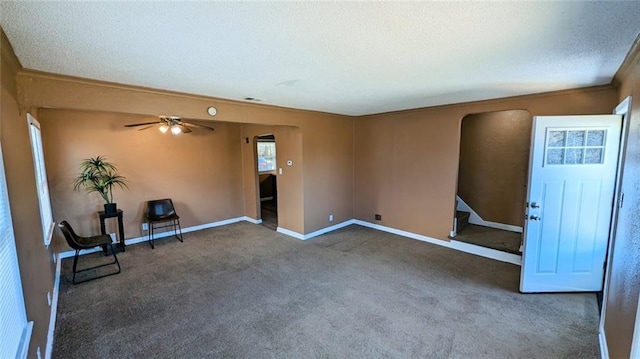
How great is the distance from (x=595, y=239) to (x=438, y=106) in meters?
2.50

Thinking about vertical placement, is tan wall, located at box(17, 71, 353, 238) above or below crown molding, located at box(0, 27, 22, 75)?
below

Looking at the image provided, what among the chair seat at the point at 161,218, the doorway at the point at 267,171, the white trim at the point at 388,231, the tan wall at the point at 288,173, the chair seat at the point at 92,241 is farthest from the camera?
the doorway at the point at 267,171

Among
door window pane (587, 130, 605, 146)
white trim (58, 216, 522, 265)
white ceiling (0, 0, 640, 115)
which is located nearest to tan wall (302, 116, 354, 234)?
white trim (58, 216, 522, 265)

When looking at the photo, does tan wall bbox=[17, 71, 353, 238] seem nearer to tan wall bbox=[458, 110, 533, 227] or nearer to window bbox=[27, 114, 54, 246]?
window bbox=[27, 114, 54, 246]

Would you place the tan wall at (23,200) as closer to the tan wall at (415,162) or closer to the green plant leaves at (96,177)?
the green plant leaves at (96,177)

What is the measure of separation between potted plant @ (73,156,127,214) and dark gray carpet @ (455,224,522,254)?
5580mm

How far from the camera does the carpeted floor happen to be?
2.25 m

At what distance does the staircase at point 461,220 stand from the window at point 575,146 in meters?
1.93

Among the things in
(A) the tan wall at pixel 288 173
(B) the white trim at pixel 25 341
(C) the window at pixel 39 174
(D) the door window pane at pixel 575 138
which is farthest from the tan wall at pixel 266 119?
(D) the door window pane at pixel 575 138

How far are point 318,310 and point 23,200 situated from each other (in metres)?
2.59

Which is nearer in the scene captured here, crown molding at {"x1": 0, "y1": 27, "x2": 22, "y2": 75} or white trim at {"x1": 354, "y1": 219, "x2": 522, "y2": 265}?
crown molding at {"x1": 0, "y1": 27, "x2": 22, "y2": 75}

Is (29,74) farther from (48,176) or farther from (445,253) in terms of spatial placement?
(445,253)

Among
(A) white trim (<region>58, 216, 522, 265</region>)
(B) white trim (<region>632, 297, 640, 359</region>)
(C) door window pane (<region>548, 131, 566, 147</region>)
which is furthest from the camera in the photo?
(A) white trim (<region>58, 216, 522, 265</region>)

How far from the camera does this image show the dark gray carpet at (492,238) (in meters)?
4.02
